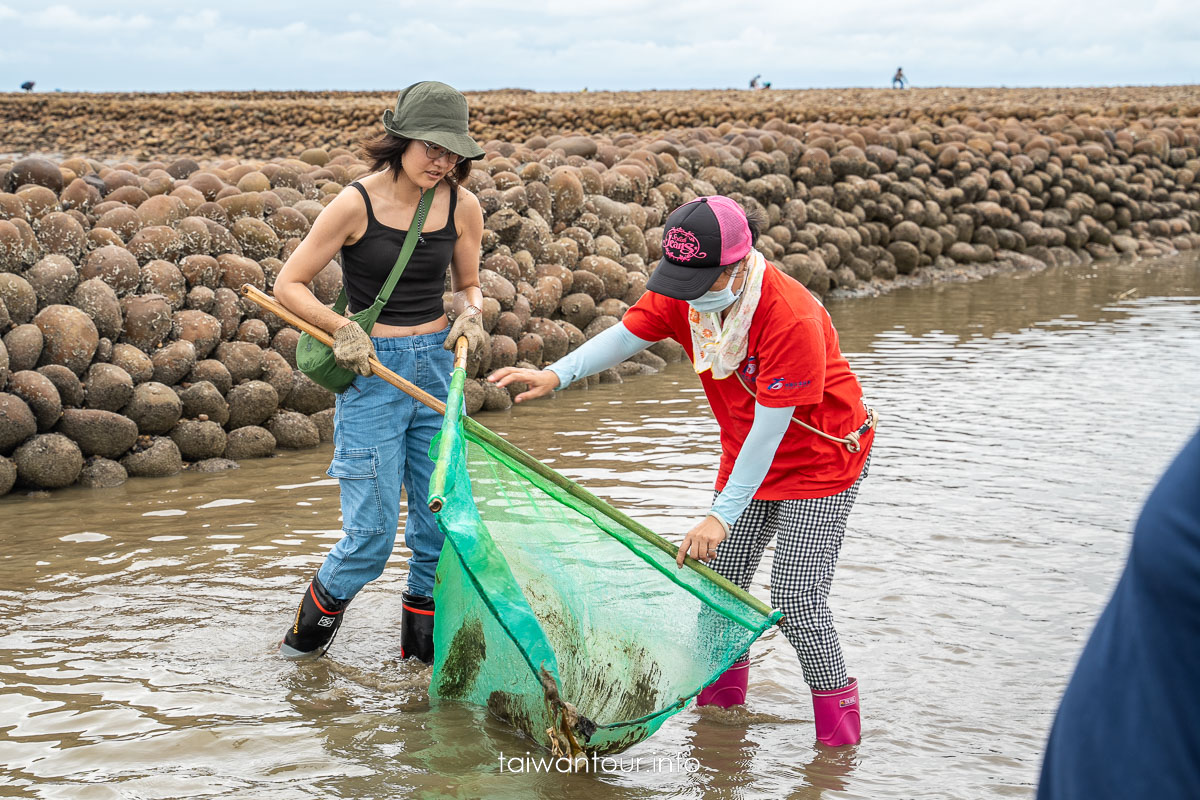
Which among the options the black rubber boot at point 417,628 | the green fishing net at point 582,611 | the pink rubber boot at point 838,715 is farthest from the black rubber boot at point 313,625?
the pink rubber boot at point 838,715

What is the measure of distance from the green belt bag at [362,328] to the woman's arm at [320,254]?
0.22ft

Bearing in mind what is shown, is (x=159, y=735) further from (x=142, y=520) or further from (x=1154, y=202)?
(x=1154, y=202)

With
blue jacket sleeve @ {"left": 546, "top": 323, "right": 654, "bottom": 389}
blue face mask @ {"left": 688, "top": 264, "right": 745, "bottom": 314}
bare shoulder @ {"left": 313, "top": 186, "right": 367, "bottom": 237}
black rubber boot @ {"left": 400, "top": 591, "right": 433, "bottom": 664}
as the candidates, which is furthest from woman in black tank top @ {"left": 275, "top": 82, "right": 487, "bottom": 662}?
blue face mask @ {"left": 688, "top": 264, "right": 745, "bottom": 314}

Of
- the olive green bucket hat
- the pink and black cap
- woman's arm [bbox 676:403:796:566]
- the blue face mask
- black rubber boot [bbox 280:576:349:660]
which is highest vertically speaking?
the olive green bucket hat

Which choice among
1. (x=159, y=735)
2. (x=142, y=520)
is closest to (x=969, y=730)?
(x=159, y=735)

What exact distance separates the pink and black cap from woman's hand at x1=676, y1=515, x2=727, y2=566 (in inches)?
24.7

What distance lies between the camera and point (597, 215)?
10.5 m

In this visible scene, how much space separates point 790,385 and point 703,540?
48 centimetres

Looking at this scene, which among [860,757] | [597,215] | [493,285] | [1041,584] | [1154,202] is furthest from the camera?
[1154,202]

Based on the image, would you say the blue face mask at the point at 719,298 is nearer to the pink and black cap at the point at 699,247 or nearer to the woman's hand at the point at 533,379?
the pink and black cap at the point at 699,247

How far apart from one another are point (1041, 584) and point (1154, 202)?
1728cm

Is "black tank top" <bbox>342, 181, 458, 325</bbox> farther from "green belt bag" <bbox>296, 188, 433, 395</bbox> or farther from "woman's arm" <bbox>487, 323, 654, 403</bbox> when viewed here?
"woman's arm" <bbox>487, 323, 654, 403</bbox>

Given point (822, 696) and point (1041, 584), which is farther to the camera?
point (1041, 584)

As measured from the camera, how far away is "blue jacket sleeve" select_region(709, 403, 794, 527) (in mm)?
2984
